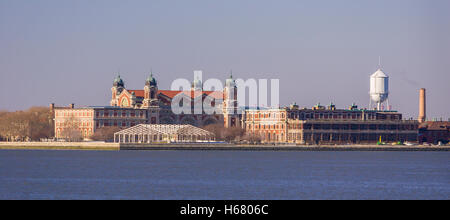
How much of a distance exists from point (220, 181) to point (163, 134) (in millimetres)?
91745

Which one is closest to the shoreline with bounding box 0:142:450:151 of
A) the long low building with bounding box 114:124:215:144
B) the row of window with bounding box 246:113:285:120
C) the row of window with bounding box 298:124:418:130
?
the long low building with bounding box 114:124:215:144

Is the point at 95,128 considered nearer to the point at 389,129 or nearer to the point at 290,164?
the point at 389,129

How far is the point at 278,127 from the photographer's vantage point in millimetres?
190250

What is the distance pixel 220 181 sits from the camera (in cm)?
8531

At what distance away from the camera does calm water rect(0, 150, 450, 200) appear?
72438 millimetres

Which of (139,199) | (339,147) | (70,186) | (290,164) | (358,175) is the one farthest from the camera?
(339,147)

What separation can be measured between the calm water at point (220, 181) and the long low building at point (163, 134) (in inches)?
2205

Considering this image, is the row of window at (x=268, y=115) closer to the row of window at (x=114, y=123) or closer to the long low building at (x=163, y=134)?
the long low building at (x=163, y=134)

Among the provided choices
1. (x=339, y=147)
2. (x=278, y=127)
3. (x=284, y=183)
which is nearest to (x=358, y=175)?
(x=284, y=183)

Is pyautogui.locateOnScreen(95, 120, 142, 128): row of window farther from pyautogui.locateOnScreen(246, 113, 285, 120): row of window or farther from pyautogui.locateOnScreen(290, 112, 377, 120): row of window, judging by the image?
pyautogui.locateOnScreen(290, 112, 377, 120): row of window

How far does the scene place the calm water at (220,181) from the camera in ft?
238

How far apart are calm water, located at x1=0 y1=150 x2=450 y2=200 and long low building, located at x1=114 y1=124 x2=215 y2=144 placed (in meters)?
56.0
